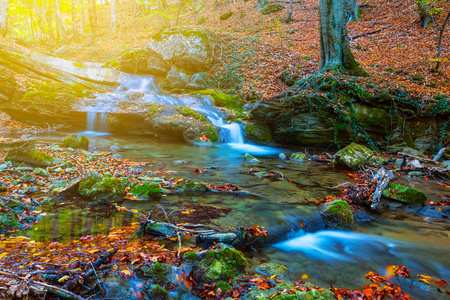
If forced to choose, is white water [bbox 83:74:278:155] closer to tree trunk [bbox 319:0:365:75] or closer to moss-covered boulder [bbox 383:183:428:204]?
tree trunk [bbox 319:0:365:75]

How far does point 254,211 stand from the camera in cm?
468

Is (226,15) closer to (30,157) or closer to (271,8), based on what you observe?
(271,8)

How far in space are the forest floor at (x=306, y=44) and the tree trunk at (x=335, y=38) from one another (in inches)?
57.0

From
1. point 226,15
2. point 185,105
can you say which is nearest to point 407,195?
point 185,105

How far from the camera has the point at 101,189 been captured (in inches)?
187

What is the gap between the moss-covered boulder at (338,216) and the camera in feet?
14.7

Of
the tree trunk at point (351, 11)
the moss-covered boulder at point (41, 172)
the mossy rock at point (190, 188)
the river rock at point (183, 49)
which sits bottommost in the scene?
the mossy rock at point (190, 188)

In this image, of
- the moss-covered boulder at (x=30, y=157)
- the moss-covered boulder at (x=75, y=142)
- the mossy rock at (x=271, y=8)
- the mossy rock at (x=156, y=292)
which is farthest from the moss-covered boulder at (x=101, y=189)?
the mossy rock at (x=271, y=8)

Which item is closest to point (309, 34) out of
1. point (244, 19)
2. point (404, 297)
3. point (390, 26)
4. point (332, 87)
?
point (390, 26)

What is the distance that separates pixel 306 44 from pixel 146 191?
58.1ft

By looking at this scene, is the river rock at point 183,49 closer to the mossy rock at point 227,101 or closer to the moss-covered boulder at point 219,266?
the mossy rock at point 227,101

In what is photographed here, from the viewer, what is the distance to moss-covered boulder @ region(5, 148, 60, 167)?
6.44 metres

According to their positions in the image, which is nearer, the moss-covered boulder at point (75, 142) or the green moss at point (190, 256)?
the green moss at point (190, 256)

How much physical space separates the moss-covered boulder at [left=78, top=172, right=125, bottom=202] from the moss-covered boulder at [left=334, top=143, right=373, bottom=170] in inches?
256
